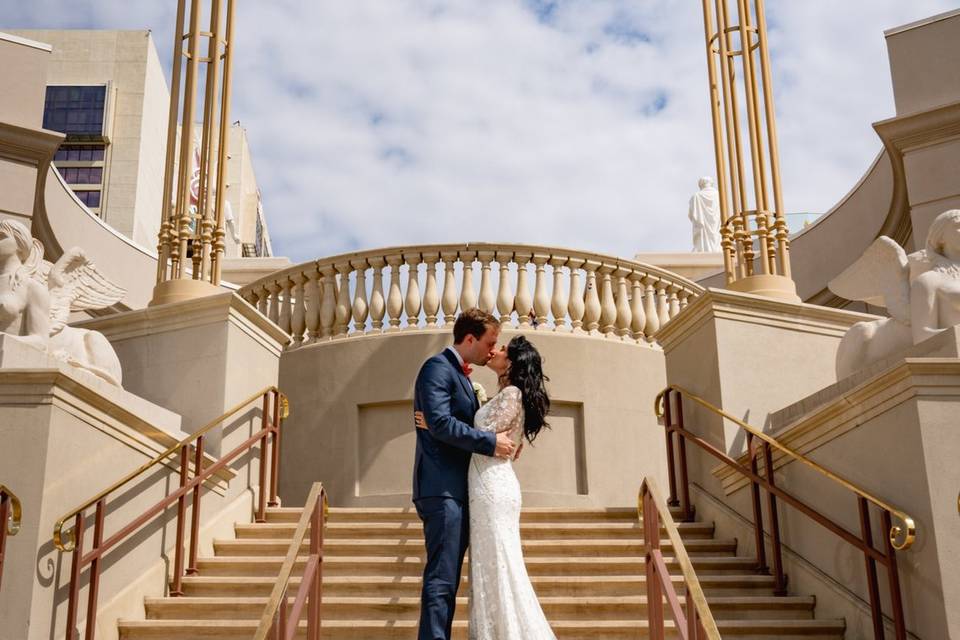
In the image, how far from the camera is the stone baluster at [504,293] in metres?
13.9

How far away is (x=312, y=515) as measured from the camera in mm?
7324

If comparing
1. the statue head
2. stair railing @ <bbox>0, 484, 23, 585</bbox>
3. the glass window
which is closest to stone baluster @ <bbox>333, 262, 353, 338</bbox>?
stair railing @ <bbox>0, 484, 23, 585</bbox>

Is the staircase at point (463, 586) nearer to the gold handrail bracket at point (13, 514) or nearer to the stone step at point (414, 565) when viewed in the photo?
the stone step at point (414, 565)

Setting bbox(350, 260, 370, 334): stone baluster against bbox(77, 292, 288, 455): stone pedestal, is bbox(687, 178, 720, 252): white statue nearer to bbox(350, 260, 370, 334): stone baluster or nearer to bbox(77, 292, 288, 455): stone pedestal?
bbox(350, 260, 370, 334): stone baluster

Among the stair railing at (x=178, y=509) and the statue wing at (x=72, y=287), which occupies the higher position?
the statue wing at (x=72, y=287)

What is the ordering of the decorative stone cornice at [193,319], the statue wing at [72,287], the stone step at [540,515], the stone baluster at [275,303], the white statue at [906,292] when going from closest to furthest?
the white statue at [906,292]
the statue wing at [72,287]
the stone step at [540,515]
the decorative stone cornice at [193,319]
the stone baluster at [275,303]

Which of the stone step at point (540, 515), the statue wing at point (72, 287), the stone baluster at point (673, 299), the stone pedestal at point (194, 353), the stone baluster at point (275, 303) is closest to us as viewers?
the statue wing at point (72, 287)

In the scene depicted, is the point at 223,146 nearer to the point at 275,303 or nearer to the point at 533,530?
the point at 275,303

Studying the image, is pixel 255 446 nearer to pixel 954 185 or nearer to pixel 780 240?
pixel 780 240

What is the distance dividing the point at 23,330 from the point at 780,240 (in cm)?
739

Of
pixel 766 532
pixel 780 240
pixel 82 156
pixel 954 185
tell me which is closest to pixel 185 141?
pixel 780 240

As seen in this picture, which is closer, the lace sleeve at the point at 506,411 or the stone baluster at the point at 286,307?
the lace sleeve at the point at 506,411

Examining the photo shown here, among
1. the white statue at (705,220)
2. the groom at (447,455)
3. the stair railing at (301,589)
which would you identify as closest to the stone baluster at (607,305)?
the stair railing at (301,589)

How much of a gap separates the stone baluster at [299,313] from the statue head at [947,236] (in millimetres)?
8014
